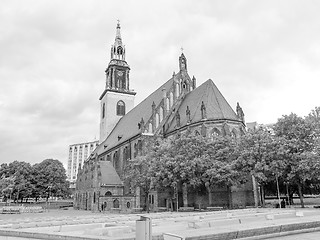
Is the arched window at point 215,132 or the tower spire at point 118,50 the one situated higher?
the tower spire at point 118,50

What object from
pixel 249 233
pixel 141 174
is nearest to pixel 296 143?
pixel 141 174

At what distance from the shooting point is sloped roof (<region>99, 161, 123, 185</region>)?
46503mm

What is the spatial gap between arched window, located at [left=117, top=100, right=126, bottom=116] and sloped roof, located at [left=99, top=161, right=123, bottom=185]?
55.3 ft

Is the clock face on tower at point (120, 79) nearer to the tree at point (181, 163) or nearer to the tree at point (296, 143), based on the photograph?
the tree at point (181, 163)

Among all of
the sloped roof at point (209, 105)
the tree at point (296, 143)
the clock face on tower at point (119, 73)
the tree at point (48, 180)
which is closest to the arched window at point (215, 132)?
the sloped roof at point (209, 105)

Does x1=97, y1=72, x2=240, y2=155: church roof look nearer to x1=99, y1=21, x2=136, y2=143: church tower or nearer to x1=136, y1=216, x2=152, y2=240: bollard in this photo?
x1=99, y1=21, x2=136, y2=143: church tower

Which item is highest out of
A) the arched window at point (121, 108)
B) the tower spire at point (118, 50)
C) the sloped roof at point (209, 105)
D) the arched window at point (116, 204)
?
the tower spire at point (118, 50)

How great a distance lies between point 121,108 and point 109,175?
2193 centimetres

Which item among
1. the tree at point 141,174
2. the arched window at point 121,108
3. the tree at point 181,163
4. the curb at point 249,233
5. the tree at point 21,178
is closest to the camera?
the curb at point 249,233

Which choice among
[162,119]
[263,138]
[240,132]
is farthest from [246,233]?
[162,119]

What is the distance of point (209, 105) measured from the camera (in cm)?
4009

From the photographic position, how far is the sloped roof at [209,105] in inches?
1526

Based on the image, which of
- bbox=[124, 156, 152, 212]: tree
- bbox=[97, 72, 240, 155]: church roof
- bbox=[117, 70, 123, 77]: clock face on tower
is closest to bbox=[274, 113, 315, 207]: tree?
bbox=[97, 72, 240, 155]: church roof

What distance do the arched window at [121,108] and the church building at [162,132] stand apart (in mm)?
2910
